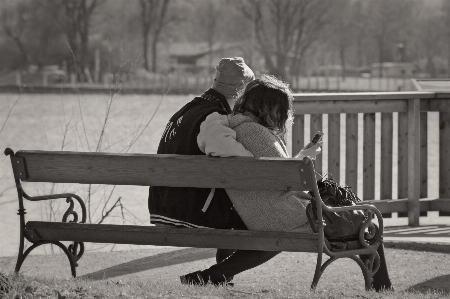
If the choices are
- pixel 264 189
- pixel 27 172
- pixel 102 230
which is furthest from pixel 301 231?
pixel 27 172

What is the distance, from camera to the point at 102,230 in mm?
4348

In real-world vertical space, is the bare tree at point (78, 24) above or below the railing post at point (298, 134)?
above

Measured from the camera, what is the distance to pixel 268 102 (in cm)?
412

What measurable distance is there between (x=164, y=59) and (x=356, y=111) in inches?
3825

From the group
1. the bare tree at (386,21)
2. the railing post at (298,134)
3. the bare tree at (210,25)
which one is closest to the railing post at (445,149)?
the railing post at (298,134)

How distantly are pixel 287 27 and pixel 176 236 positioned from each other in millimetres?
68565

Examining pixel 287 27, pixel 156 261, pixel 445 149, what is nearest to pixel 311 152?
pixel 156 261

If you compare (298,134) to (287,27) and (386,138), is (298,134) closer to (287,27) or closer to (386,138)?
(386,138)

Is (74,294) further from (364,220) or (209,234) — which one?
(364,220)

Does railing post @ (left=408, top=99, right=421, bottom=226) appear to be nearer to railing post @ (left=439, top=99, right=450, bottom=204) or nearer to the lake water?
railing post @ (left=439, top=99, right=450, bottom=204)

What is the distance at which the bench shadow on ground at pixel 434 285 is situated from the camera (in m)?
4.85

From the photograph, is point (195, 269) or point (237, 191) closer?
point (237, 191)

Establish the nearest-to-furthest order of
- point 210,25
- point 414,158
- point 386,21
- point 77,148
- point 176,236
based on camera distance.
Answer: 1. point 176,236
2. point 414,158
3. point 77,148
4. point 386,21
5. point 210,25

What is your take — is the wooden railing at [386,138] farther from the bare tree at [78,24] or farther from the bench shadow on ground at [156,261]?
the bare tree at [78,24]
